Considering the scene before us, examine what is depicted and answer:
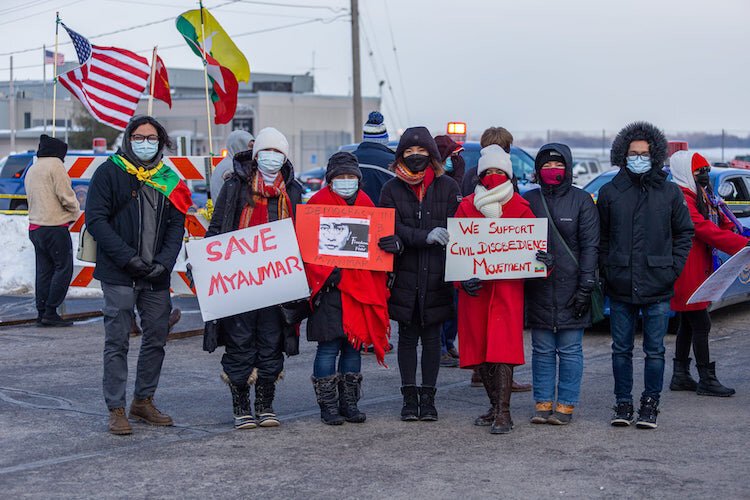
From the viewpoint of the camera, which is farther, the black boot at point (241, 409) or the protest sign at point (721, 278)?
the protest sign at point (721, 278)

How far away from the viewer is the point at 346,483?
20.4ft

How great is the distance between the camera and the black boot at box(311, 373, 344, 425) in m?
7.67

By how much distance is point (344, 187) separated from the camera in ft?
25.3

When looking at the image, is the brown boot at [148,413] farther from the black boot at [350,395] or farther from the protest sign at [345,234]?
the protest sign at [345,234]

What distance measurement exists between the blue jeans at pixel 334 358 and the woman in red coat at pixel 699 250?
2.47 meters

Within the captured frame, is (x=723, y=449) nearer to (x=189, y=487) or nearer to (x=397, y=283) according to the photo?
(x=397, y=283)

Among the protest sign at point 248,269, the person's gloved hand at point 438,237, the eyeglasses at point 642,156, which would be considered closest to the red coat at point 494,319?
the person's gloved hand at point 438,237

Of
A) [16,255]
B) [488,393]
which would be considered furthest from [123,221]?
[16,255]

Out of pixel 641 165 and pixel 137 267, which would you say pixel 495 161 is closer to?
pixel 641 165

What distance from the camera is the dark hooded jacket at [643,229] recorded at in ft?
25.0

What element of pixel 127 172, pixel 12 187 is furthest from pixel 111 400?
pixel 12 187

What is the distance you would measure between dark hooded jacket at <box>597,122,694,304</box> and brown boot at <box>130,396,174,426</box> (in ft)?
9.85

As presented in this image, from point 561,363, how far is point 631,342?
0.48m

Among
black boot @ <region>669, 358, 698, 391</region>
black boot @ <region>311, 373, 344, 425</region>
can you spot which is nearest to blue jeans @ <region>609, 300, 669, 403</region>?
black boot @ <region>669, 358, 698, 391</region>
